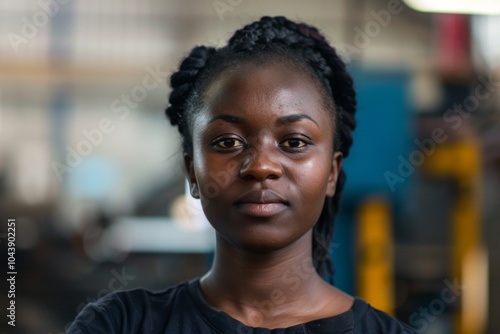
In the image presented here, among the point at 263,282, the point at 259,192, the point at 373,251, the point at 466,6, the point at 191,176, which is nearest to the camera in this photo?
the point at 259,192

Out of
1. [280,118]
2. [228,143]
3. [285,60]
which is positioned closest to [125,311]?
[228,143]

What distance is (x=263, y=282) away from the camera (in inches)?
68.7

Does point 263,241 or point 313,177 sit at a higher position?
point 313,177

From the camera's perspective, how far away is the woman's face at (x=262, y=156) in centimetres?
163

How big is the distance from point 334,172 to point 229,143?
1.01ft

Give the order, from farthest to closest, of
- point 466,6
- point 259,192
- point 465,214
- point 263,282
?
point 465,214, point 466,6, point 263,282, point 259,192

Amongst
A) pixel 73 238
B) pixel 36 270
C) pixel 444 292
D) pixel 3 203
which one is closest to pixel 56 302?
pixel 36 270

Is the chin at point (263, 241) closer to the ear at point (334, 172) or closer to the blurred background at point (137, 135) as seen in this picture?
the ear at point (334, 172)

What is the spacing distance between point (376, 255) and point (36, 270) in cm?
496

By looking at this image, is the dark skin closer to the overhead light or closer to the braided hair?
the braided hair

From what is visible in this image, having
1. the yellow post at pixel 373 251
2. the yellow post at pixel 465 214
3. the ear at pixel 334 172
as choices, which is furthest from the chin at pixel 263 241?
the yellow post at pixel 465 214

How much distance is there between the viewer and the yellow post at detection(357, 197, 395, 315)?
15.7 feet

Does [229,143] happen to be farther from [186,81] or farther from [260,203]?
[186,81]

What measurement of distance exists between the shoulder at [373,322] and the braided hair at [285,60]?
206mm
